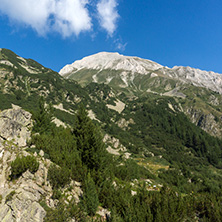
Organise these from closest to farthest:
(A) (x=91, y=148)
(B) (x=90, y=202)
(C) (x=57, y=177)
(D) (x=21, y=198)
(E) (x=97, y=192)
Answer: (D) (x=21, y=198) → (B) (x=90, y=202) → (C) (x=57, y=177) → (E) (x=97, y=192) → (A) (x=91, y=148)

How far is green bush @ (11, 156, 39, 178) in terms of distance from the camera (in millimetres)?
13193

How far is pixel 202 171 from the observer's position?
5722cm

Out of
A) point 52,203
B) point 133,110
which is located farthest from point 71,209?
point 133,110

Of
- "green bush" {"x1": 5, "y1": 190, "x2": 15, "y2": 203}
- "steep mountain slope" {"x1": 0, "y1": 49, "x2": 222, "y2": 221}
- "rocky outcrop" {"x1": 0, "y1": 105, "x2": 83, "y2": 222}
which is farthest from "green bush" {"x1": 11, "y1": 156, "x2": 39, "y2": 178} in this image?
"green bush" {"x1": 5, "y1": 190, "x2": 15, "y2": 203}

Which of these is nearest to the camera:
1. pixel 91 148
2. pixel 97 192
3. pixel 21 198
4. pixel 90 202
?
pixel 21 198

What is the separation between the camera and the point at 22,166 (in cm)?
1326

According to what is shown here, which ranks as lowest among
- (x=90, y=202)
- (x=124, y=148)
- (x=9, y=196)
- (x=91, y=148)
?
(x=9, y=196)

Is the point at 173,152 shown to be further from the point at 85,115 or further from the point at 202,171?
the point at 85,115

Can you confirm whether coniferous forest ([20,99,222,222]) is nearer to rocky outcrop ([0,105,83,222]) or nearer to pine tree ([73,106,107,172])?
pine tree ([73,106,107,172])

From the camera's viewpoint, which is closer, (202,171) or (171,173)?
(171,173)

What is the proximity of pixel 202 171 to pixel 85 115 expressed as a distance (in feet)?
178

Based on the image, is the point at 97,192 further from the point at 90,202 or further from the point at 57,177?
the point at 57,177

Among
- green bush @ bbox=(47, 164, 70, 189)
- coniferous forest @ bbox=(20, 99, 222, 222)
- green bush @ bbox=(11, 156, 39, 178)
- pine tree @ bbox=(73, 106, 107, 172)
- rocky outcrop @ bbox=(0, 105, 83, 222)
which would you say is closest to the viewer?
rocky outcrop @ bbox=(0, 105, 83, 222)

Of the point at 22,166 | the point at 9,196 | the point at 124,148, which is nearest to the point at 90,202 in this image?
the point at 9,196
